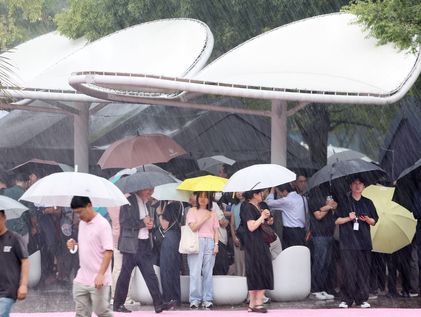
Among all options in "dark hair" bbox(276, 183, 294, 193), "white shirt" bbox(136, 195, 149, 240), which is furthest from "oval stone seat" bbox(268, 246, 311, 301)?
"white shirt" bbox(136, 195, 149, 240)

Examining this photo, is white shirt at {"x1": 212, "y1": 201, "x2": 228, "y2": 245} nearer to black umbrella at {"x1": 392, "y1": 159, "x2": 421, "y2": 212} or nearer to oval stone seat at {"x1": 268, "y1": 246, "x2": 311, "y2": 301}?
oval stone seat at {"x1": 268, "y1": 246, "x2": 311, "y2": 301}

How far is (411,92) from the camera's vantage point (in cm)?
2200

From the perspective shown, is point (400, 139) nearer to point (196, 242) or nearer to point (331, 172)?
point (331, 172)

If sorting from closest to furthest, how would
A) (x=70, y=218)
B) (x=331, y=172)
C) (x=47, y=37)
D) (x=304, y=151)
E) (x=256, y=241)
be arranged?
(x=256, y=241), (x=331, y=172), (x=70, y=218), (x=304, y=151), (x=47, y=37)

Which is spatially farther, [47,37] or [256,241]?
[47,37]

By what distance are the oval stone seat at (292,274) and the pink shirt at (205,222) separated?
957 millimetres

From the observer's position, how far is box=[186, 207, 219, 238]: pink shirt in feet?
52.5

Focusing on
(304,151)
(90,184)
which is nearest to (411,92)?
(304,151)

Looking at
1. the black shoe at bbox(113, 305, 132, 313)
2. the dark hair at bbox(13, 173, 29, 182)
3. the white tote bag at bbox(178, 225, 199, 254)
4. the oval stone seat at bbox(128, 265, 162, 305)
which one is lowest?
the black shoe at bbox(113, 305, 132, 313)

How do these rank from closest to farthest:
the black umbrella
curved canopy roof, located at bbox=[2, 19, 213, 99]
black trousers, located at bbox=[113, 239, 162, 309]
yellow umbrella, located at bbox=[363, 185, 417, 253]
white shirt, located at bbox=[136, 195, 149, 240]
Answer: black trousers, located at bbox=[113, 239, 162, 309]
white shirt, located at bbox=[136, 195, 149, 240]
yellow umbrella, located at bbox=[363, 185, 417, 253]
the black umbrella
curved canopy roof, located at bbox=[2, 19, 213, 99]

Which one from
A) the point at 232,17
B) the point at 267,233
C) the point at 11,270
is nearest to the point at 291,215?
the point at 267,233

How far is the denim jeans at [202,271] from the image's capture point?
16125 millimetres

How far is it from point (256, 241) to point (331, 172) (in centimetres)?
171

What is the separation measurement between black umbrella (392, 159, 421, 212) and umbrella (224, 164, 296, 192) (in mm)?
2211
